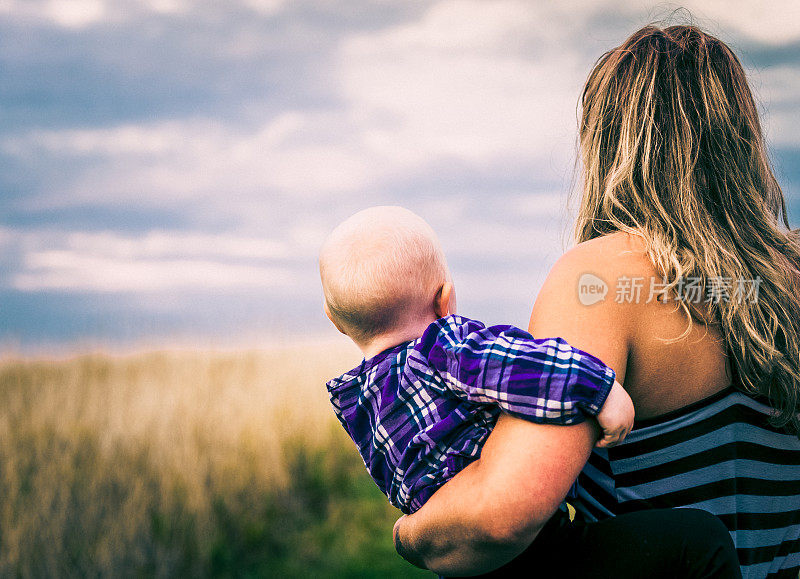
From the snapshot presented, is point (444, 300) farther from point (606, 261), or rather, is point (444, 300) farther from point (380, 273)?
point (606, 261)

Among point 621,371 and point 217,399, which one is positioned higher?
point 621,371

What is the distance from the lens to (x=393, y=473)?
66.7 inches

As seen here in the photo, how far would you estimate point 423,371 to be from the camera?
158 centimetres

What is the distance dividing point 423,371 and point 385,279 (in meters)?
0.38

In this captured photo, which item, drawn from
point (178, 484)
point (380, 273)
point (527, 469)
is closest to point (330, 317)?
point (380, 273)

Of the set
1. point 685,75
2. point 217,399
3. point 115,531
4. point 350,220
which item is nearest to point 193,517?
point 115,531

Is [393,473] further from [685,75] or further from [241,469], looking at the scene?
[241,469]

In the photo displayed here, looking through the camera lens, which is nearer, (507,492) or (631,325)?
(507,492)

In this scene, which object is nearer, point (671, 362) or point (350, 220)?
point (671, 362)

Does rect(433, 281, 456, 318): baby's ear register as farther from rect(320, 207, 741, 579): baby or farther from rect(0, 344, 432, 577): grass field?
rect(0, 344, 432, 577): grass field

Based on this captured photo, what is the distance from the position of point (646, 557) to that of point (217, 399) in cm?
558

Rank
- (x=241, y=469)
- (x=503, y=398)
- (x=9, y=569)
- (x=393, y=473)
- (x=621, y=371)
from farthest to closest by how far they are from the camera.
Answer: (x=241, y=469) → (x=9, y=569) → (x=393, y=473) → (x=621, y=371) → (x=503, y=398)

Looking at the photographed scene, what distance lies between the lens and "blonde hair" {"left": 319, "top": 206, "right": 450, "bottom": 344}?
1864 millimetres

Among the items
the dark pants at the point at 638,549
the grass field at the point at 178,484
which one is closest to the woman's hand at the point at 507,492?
the dark pants at the point at 638,549
